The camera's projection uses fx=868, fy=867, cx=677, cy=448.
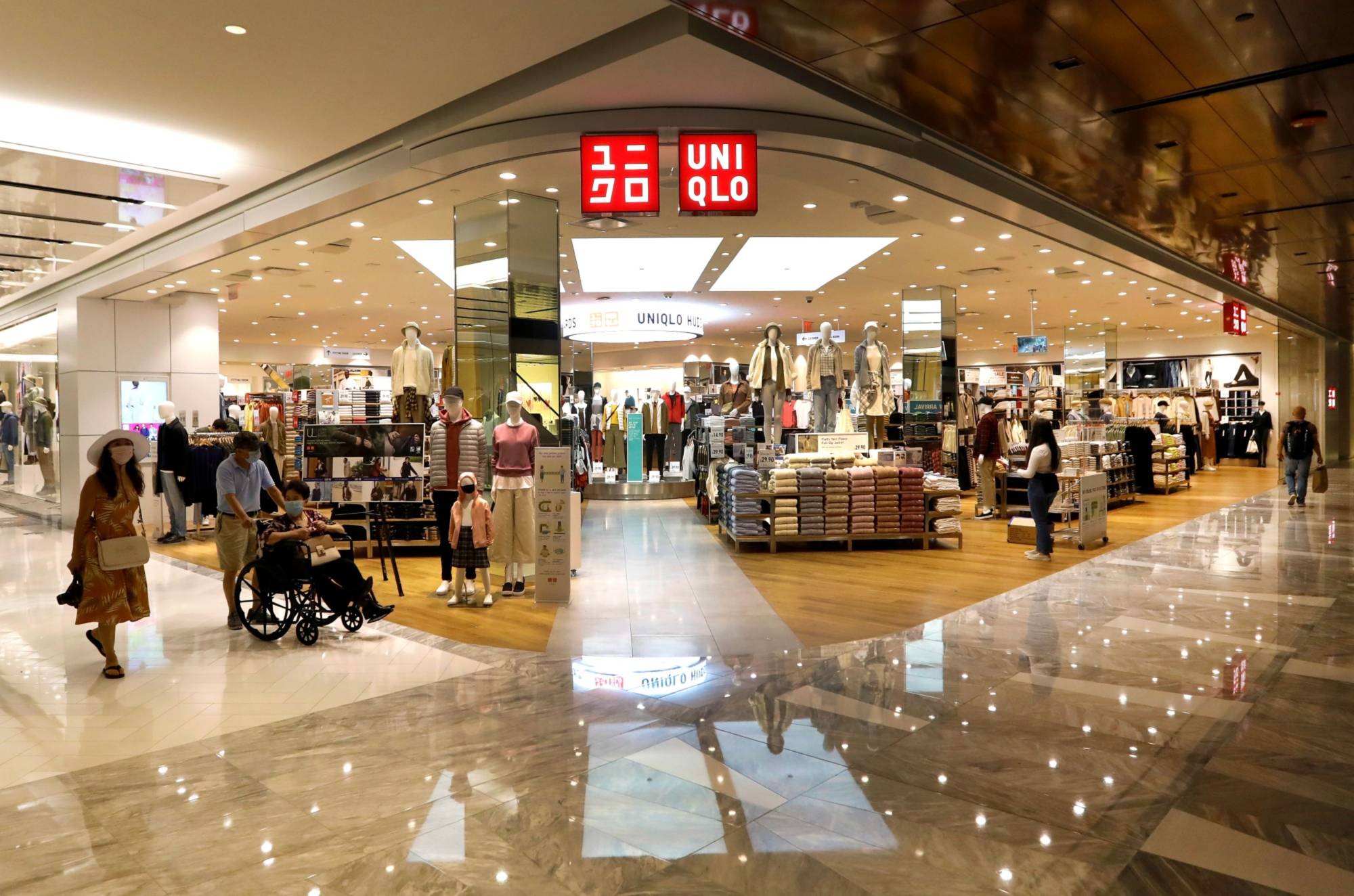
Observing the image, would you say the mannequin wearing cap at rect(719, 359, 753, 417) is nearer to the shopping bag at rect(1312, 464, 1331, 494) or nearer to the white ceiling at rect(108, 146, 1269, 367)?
the white ceiling at rect(108, 146, 1269, 367)

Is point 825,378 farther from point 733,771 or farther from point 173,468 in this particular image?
point 733,771

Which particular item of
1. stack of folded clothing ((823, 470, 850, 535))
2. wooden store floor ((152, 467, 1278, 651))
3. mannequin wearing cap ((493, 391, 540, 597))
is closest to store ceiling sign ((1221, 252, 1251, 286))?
wooden store floor ((152, 467, 1278, 651))

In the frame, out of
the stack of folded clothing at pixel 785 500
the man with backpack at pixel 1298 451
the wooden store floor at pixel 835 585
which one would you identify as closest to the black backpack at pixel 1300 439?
the man with backpack at pixel 1298 451

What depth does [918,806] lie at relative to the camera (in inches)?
125

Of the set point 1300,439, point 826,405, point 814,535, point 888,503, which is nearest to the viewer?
point 814,535

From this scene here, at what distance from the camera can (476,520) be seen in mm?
6703

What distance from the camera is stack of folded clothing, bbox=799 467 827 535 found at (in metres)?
9.41

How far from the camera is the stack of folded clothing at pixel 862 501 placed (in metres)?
9.47

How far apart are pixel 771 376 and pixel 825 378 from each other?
1330 mm

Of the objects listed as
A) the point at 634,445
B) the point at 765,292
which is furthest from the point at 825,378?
the point at 634,445

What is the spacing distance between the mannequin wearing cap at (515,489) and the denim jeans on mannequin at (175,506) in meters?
6.15

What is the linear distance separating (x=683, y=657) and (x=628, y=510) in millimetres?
8359

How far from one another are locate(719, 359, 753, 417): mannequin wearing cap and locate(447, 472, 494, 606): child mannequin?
6.87 metres

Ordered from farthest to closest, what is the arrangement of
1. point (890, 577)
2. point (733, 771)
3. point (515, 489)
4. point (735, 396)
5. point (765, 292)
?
point (765, 292) < point (735, 396) < point (890, 577) < point (515, 489) < point (733, 771)
